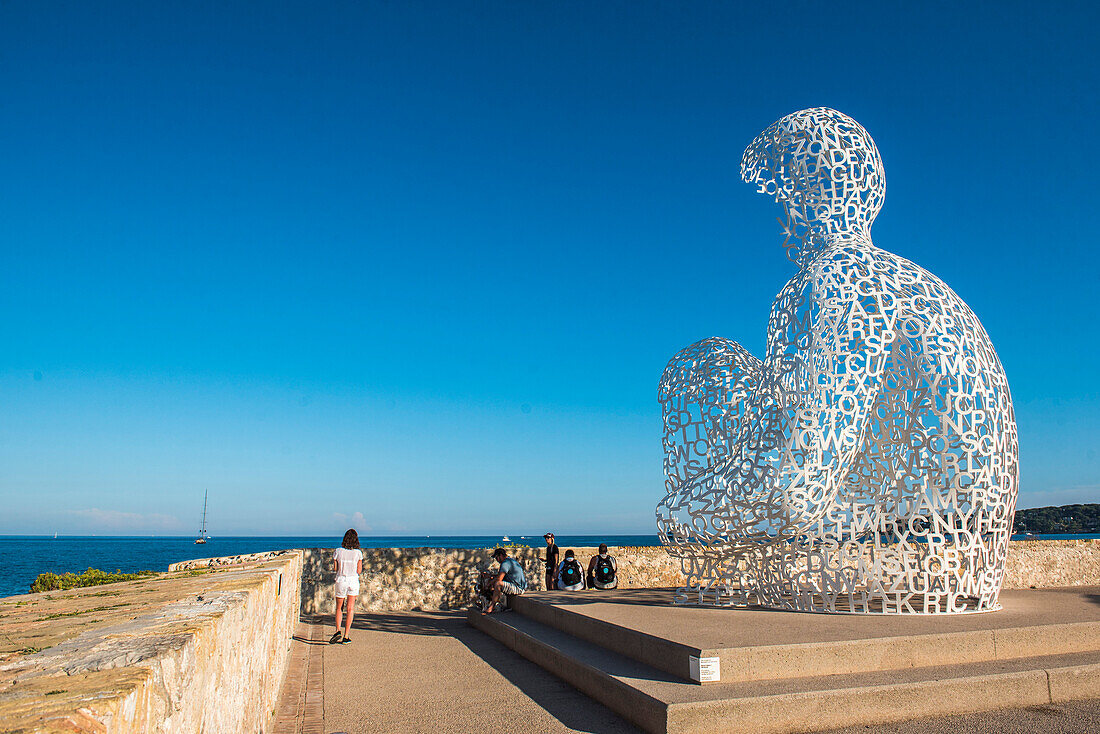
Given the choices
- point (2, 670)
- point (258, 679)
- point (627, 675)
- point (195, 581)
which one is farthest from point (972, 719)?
point (2, 670)

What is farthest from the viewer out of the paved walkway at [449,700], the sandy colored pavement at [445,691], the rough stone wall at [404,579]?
the rough stone wall at [404,579]

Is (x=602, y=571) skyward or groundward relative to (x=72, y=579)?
groundward

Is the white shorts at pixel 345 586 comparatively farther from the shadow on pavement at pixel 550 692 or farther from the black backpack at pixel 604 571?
the black backpack at pixel 604 571

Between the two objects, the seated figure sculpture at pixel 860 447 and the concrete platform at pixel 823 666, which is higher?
the seated figure sculpture at pixel 860 447

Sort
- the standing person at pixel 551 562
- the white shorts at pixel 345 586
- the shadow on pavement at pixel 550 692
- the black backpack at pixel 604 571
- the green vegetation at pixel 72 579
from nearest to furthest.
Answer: the shadow on pavement at pixel 550 692 → the green vegetation at pixel 72 579 → the white shorts at pixel 345 586 → the black backpack at pixel 604 571 → the standing person at pixel 551 562

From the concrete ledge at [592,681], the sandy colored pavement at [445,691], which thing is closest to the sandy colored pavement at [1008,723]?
the concrete ledge at [592,681]

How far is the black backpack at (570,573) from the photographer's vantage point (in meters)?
11.8

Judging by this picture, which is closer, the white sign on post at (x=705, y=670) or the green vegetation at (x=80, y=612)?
the green vegetation at (x=80, y=612)

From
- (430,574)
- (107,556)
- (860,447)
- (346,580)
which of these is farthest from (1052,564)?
(107,556)

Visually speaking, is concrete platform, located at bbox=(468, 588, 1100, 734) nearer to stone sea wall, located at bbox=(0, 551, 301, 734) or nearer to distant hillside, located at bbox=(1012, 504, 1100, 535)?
stone sea wall, located at bbox=(0, 551, 301, 734)

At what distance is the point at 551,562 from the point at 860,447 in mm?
6348

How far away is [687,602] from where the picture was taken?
365 inches

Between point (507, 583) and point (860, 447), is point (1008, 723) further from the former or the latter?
point (507, 583)

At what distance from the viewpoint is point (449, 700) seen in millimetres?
6598
